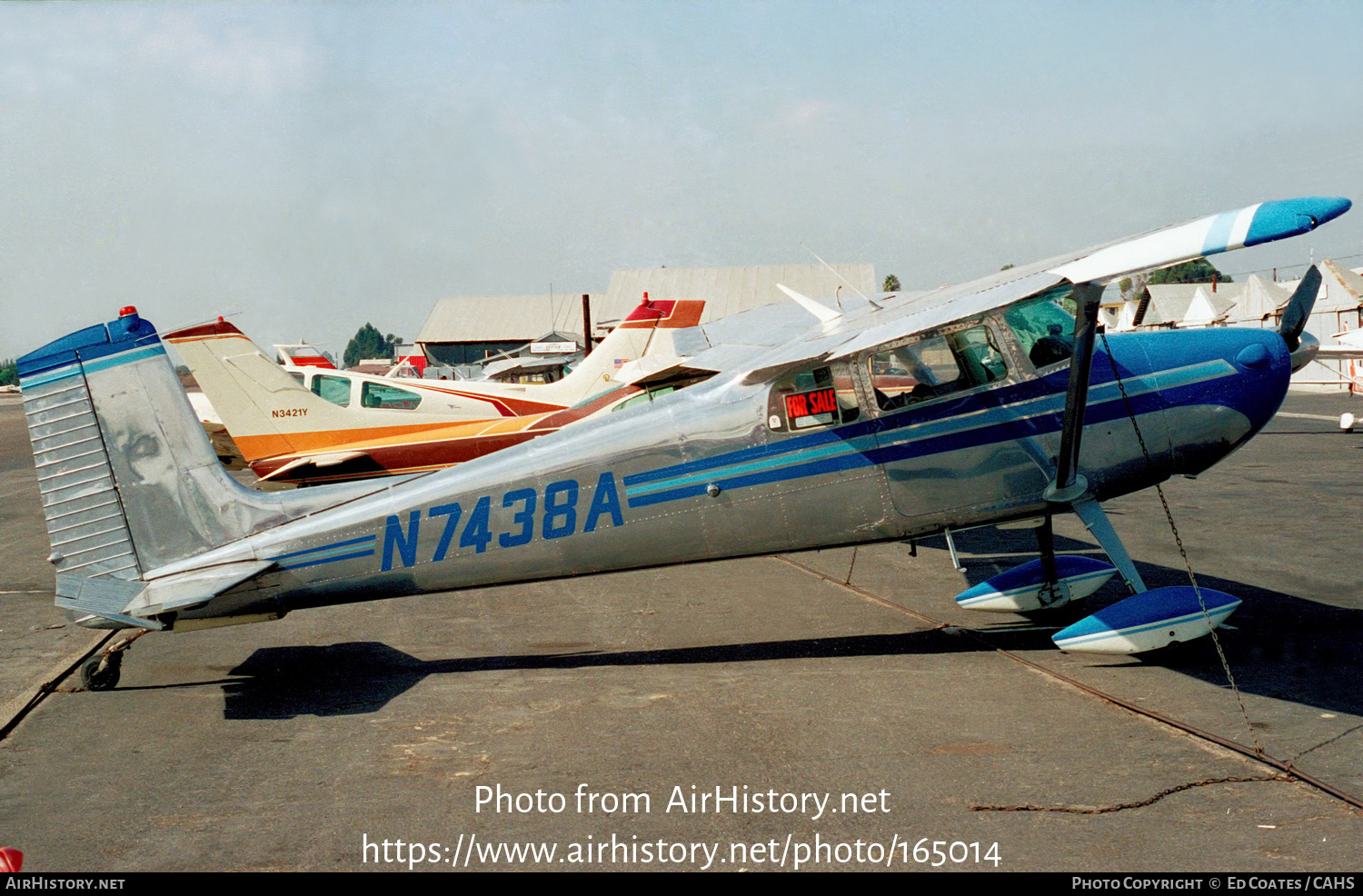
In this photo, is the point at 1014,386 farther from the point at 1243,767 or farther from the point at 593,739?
the point at 593,739

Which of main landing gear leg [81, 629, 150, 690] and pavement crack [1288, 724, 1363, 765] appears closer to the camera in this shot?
pavement crack [1288, 724, 1363, 765]

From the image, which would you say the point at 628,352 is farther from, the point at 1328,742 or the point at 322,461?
the point at 1328,742

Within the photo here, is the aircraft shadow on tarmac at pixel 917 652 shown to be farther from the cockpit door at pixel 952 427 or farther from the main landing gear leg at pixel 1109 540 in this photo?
the cockpit door at pixel 952 427

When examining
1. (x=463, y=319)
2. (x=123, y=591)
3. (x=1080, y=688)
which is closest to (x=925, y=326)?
(x=1080, y=688)

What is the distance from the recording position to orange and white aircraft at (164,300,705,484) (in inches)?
509

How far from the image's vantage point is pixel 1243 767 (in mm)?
4641

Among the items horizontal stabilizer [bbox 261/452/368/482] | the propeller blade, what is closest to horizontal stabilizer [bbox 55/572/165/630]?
horizontal stabilizer [bbox 261/452/368/482]

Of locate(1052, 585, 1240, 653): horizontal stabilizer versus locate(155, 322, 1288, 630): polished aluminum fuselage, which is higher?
locate(155, 322, 1288, 630): polished aluminum fuselage

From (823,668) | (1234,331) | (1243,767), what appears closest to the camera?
(1243,767)

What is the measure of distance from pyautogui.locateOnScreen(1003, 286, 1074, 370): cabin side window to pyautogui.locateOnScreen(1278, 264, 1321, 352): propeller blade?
1.74 m

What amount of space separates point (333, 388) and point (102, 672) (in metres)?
10.1

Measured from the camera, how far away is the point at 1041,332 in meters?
6.80

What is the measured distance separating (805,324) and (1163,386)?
3.01 m

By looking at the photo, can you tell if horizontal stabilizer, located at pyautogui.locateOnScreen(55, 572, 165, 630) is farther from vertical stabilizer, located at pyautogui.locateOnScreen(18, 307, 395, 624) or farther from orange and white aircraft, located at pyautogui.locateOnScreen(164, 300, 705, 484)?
orange and white aircraft, located at pyautogui.locateOnScreen(164, 300, 705, 484)
